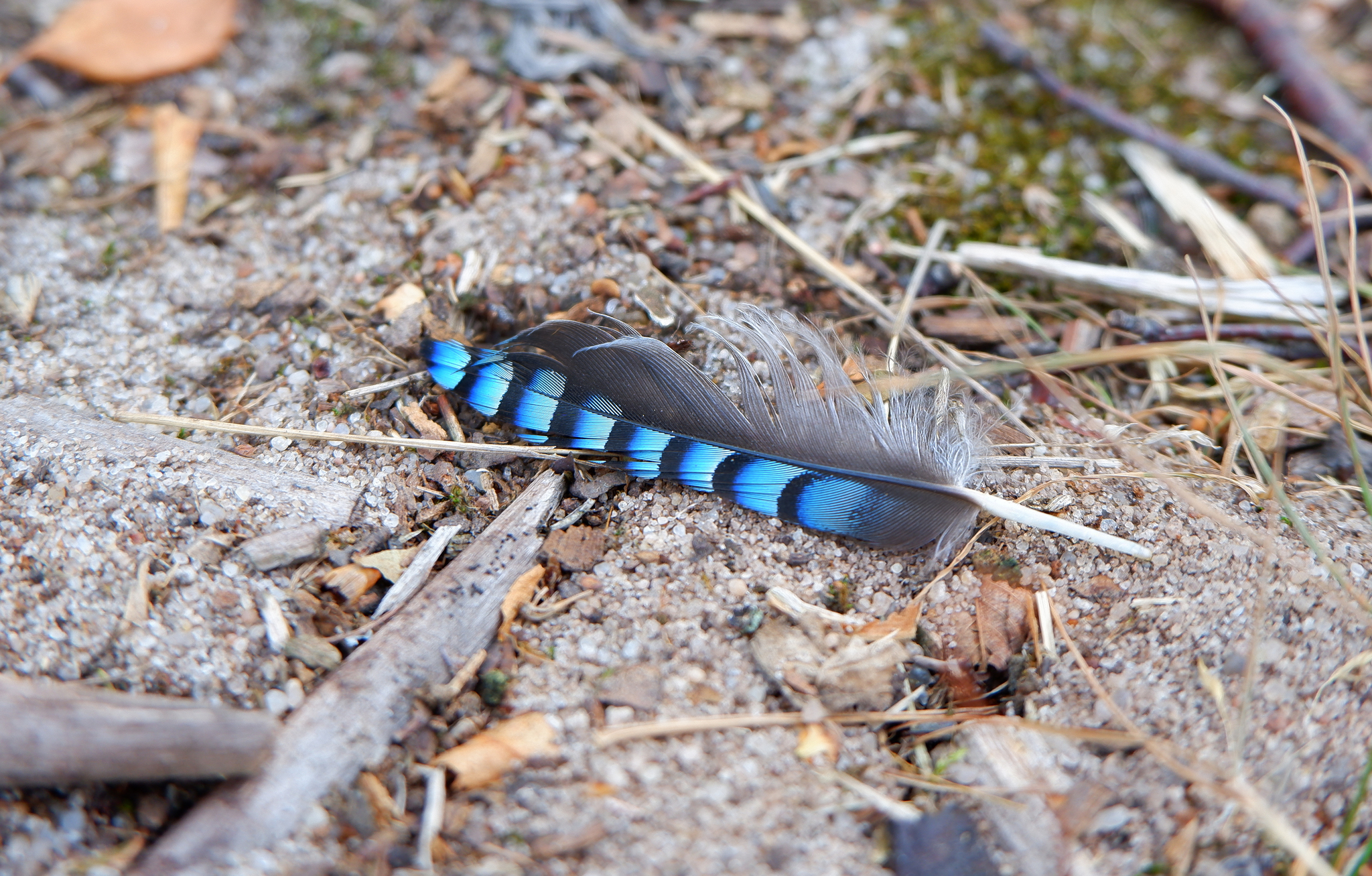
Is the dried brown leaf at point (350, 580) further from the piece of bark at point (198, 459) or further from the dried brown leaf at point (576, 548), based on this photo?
the dried brown leaf at point (576, 548)

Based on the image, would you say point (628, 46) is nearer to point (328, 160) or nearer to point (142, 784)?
point (328, 160)

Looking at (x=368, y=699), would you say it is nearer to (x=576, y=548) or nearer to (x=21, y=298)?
(x=576, y=548)

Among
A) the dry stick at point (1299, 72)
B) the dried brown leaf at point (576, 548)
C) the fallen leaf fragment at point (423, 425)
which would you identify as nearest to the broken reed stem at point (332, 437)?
the fallen leaf fragment at point (423, 425)

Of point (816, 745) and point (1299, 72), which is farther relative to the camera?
point (1299, 72)

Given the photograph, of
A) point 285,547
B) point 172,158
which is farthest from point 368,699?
point 172,158

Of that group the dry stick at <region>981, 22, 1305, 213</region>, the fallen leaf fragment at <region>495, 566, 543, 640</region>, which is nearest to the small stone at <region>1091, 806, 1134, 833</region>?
the fallen leaf fragment at <region>495, 566, 543, 640</region>

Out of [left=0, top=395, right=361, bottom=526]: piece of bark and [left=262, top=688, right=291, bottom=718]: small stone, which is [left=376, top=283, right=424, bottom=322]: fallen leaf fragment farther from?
[left=262, top=688, right=291, bottom=718]: small stone

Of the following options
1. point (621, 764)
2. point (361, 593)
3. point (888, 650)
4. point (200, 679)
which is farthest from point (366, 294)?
point (888, 650)
